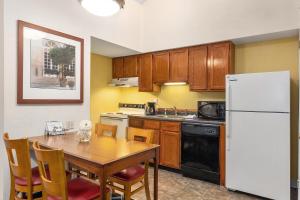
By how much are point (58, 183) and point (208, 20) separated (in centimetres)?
321

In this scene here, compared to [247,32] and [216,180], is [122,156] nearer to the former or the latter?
[216,180]

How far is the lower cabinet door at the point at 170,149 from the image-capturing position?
11.2 ft

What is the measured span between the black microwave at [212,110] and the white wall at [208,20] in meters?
1.07

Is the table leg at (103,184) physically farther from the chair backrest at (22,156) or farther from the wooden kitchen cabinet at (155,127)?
the wooden kitchen cabinet at (155,127)

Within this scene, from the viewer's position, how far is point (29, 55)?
2.27m

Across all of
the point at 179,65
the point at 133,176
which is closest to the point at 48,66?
the point at 133,176

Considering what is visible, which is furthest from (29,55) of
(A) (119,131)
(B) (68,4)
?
(A) (119,131)

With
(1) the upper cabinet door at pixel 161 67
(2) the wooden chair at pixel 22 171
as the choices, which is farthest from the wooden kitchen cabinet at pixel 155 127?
(2) the wooden chair at pixel 22 171

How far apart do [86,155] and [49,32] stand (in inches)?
68.1

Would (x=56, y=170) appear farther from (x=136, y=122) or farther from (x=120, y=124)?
(x=120, y=124)

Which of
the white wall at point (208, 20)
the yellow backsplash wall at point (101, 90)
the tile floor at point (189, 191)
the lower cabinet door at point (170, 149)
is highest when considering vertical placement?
the white wall at point (208, 20)

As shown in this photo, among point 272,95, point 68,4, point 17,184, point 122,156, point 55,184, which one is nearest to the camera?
point 55,184

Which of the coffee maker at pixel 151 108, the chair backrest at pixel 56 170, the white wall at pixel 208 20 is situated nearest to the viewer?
the chair backrest at pixel 56 170

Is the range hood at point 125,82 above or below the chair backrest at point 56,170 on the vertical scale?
above
